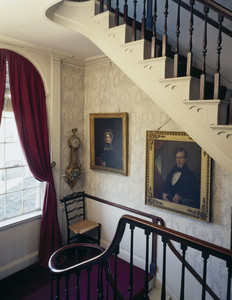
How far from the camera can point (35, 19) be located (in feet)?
8.75

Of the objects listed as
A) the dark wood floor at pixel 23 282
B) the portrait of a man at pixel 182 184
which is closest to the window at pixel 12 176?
the dark wood floor at pixel 23 282

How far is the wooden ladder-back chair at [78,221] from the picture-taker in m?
4.05

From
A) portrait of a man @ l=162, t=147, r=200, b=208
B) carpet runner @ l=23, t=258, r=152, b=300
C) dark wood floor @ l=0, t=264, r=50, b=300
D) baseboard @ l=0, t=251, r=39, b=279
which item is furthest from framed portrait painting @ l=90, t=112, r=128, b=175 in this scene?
dark wood floor @ l=0, t=264, r=50, b=300

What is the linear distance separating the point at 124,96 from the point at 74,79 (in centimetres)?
100

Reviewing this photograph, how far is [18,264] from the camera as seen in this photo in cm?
364

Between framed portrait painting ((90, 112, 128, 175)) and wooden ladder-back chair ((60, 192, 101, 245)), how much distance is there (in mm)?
654

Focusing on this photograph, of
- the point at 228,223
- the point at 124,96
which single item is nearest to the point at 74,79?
the point at 124,96

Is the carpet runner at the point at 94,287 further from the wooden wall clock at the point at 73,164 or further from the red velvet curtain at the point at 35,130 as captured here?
the wooden wall clock at the point at 73,164

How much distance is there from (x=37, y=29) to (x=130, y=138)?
6.31 ft

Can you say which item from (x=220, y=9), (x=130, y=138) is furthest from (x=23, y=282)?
(x=220, y=9)

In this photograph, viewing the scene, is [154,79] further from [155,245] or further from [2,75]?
[155,245]

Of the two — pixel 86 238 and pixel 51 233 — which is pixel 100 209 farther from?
pixel 51 233

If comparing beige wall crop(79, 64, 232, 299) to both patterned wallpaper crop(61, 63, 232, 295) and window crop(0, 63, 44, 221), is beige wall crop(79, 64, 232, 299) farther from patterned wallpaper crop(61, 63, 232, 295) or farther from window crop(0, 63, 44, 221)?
window crop(0, 63, 44, 221)

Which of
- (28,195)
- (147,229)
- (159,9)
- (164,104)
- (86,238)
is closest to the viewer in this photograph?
(147,229)
